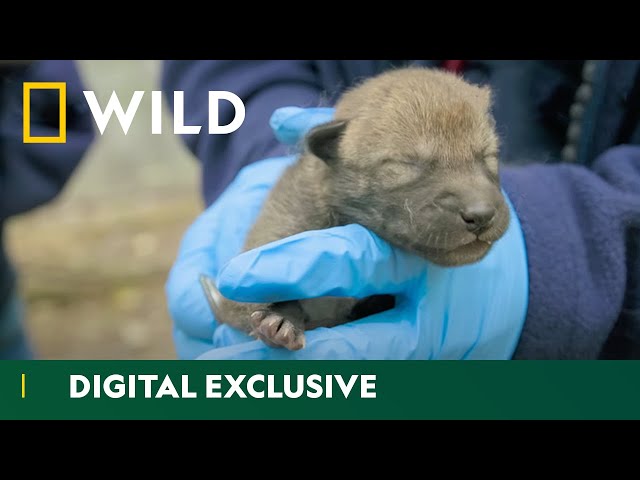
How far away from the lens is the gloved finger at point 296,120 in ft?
8.84

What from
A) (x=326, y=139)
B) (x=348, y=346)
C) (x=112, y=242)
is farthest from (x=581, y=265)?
(x=112, y=242)

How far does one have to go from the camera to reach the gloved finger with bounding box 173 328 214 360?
269 centimetres

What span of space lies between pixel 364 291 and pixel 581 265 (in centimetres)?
70

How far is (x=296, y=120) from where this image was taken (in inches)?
106

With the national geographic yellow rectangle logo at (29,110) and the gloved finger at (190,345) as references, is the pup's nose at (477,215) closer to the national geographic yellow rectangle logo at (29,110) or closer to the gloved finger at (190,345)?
the gloved finger at (190,345)

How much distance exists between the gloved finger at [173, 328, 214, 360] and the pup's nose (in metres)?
1.10

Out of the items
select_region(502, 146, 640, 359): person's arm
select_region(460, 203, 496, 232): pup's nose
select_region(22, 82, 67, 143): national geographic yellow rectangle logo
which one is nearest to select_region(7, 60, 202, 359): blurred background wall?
select_region(22, 82, 67, 143): national geographic yellow rectangle logo

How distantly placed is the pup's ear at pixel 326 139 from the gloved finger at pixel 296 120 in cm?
36

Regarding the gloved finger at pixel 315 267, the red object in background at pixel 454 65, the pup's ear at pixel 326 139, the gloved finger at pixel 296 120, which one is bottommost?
the gloved finger at pixel 315 267

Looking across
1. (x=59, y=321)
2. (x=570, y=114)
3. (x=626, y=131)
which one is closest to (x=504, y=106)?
(x=570, y=114)

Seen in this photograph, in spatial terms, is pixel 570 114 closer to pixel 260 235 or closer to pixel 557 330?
pixel 557 330

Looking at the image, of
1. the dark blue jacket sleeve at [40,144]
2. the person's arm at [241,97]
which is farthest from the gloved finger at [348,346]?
the dark blue jacket sleeve at [40,144]

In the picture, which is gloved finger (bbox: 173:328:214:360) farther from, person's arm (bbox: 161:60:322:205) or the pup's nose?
the pup's nose

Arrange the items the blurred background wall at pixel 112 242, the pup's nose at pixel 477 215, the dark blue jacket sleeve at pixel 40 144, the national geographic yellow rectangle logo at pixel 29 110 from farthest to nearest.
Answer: the blurred background wall at pixel 112 242 < the dark blue jacket sleeve at pixel 40 144 < the national geographic yellow rectangle logo at pixel 29 110 < the pup's nose at pixel 477 215
